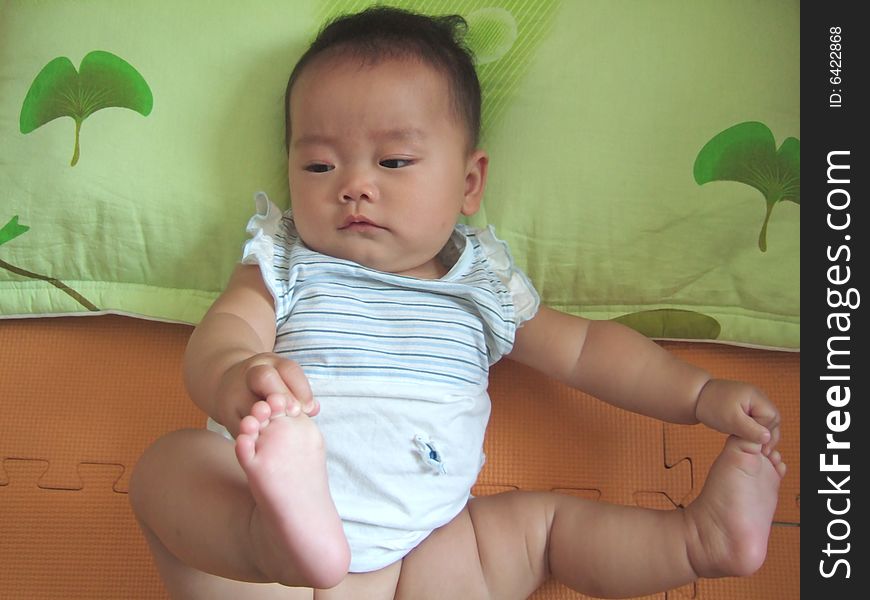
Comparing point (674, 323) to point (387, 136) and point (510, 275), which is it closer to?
point (510, 275)

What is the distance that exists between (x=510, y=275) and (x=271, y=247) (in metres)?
0.32

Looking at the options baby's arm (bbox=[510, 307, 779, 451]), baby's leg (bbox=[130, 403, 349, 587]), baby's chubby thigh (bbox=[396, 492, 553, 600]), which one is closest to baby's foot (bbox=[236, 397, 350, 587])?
baby's leg (bbox=[130, 403, 349, 587])

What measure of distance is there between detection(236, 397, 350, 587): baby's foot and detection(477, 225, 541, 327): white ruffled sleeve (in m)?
0.46

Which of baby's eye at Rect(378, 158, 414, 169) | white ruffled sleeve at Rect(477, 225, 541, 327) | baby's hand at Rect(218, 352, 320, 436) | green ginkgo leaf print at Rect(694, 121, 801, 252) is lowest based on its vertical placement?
baby's hand at Rect(218, 352, 320, 436)

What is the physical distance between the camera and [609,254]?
122 cm

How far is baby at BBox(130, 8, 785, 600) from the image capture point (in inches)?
37.8

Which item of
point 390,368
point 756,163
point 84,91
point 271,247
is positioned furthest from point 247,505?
point 756,163

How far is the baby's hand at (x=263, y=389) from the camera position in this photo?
743 mm

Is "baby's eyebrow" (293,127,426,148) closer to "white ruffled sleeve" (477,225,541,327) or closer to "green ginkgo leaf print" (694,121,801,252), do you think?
"white ruffled sleeve" (477,225,541,327)

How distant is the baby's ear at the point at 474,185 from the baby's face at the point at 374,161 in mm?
67

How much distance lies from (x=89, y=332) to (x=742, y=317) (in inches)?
36.7

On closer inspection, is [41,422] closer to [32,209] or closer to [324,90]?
[32,209]

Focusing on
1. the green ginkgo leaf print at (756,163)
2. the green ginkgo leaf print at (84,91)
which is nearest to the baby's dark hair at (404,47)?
the green ginkgo leaf print at (84,91)

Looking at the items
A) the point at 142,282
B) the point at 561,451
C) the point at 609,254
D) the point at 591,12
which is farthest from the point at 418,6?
the point at 561,451
